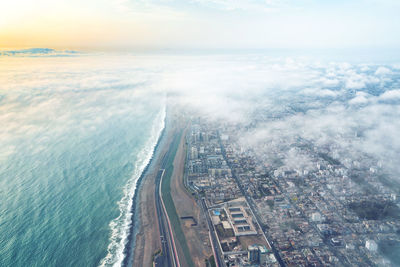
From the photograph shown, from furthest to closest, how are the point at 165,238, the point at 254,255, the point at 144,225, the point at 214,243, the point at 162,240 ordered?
the point at 144,225 → the point at 165,238 → the point at 162,240 → the point at 214,243 → the point at 254,255

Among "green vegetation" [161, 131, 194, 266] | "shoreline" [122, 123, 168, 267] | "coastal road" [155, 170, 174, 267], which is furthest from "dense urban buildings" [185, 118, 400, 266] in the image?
"shoreline" [122, 123, 168, 267]

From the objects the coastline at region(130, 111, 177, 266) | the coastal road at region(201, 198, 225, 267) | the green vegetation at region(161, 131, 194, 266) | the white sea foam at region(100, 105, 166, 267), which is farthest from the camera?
the green vegetation at region(161, 131, 194, 266)

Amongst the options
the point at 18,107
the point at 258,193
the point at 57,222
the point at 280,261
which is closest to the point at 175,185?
the point at 258,193

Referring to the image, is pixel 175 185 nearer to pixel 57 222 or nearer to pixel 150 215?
pixel 150 215

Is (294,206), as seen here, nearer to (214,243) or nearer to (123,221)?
(214,243)

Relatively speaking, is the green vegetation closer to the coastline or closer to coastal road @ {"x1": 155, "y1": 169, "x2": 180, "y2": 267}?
coastal road @ {"x1": 155, "y1": 169, "x2": 180, "y2": 267}

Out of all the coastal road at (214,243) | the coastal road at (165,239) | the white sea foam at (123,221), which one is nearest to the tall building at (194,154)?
the white sea foam at (123,221)

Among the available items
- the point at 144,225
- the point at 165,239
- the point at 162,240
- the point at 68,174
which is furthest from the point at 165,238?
the point at 68,174

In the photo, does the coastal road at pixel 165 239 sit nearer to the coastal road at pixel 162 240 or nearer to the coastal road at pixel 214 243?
the coastal road at pixel 162 240
